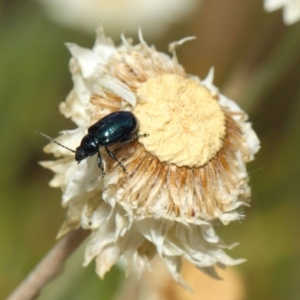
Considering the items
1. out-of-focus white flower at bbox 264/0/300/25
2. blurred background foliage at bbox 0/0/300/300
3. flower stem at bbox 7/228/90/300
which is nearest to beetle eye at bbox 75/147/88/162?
flower stem at bbox 7/228/90/300

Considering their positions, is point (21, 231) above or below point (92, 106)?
below

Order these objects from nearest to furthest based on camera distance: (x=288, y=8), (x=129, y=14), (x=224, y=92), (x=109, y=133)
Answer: (x=109, y=133), (x=288, y=8), (x=224, y=92), (x=129, y=14)

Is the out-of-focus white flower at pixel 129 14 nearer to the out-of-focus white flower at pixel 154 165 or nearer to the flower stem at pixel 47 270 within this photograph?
the out-of-focus white flower at pixel 154 165

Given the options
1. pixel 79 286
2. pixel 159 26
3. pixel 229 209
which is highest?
pixel 159 26

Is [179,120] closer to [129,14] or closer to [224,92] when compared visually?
[224,92]

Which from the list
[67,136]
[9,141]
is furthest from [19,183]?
[67,136]

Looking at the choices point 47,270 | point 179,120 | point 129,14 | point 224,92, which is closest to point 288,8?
point 224,92

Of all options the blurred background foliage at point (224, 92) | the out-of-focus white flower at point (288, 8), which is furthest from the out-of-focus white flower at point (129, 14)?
the out-of-focus white flower at point (288, 8)

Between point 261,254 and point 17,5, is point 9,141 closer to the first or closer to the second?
point 17,5
